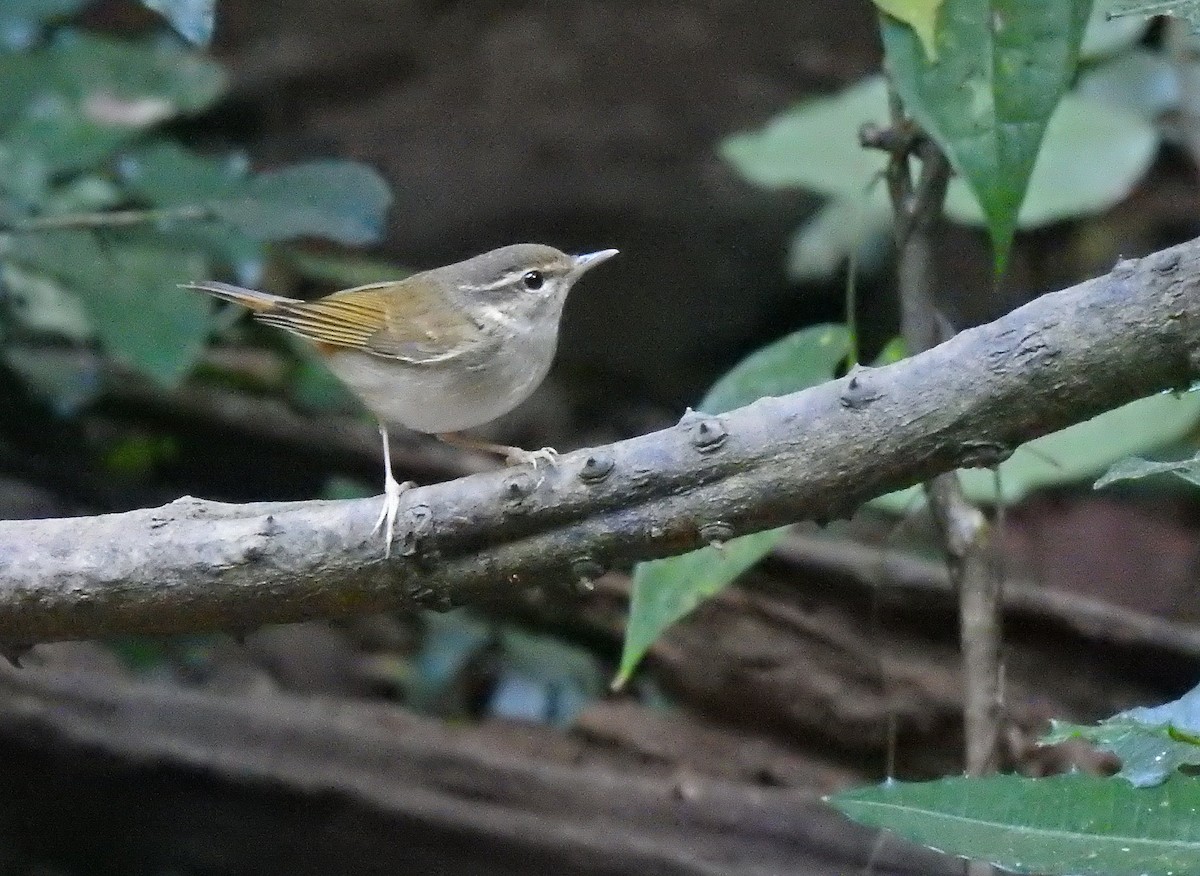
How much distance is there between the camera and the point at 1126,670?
4113 mm

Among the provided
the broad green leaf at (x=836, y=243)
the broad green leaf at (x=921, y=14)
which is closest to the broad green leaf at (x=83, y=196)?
the broad green leaf at (x=921, y=14)

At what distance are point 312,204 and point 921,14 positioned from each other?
2062 millimetres

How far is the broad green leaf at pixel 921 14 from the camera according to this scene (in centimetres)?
257

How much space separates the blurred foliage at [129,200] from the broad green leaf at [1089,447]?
210cm

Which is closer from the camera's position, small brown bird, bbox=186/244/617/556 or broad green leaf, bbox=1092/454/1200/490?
broad green leaf, bbox=1092/454/1200/490

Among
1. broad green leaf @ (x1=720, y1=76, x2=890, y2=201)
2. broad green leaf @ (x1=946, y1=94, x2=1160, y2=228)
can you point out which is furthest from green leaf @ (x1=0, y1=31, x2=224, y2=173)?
broad green leaf @ (x1=946, y1=94, x2=1160, y2=228)

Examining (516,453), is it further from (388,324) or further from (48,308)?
(48,308)

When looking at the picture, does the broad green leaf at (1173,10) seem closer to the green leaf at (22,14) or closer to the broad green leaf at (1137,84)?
the green leaf at (22,14)

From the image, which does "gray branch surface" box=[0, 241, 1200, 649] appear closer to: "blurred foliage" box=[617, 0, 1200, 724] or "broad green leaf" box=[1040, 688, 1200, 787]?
"blurred foliage" box=[617, 0, 1200, 724]

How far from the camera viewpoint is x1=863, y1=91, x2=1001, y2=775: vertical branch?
2.96 m

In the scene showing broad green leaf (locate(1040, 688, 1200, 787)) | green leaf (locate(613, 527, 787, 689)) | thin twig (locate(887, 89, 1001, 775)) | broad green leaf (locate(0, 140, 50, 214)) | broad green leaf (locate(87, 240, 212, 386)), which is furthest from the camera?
broad green leaf (locate(0, 140, 50, 214))

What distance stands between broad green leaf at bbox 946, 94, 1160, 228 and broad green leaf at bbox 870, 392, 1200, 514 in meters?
0.90

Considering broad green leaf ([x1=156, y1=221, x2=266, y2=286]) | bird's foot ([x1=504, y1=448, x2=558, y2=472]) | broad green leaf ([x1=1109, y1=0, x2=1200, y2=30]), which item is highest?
broad green leaf ([x1=1109, y1=0, x2=1200, y2=30])

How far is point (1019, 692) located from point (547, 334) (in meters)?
1.96
